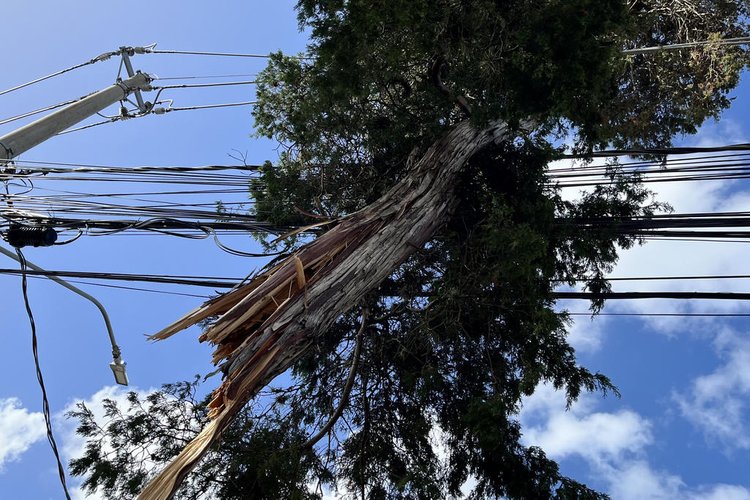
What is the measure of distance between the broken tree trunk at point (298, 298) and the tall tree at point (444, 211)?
0.02 meters

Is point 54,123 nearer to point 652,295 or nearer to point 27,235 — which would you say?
point 27,235

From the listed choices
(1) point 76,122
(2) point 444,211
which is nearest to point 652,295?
(2) point 444,211

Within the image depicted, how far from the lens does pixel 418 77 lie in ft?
27.8

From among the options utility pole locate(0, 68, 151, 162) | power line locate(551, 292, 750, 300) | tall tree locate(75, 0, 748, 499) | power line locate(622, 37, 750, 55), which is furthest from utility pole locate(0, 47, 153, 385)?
power line locate(622, 37, 750, 55)

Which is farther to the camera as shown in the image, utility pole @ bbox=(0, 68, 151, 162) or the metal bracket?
the metal bracket

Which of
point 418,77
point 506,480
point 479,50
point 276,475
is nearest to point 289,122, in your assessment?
point 418,77

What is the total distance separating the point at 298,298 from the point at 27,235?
2884 millimetres

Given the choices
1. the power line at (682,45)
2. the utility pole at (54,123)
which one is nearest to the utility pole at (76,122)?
the utility pole at (54,123)

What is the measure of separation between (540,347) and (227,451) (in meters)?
3.34

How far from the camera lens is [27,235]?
6.97 meters

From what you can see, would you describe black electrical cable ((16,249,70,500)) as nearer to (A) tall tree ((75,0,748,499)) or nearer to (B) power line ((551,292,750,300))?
(A) tall tree ((75,0,748,499))

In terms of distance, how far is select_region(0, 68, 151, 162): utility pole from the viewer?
245 inches

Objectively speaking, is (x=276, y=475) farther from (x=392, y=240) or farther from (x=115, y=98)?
(x=115, y=98)

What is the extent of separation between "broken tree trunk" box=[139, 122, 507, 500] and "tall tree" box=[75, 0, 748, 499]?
0.02 meters
